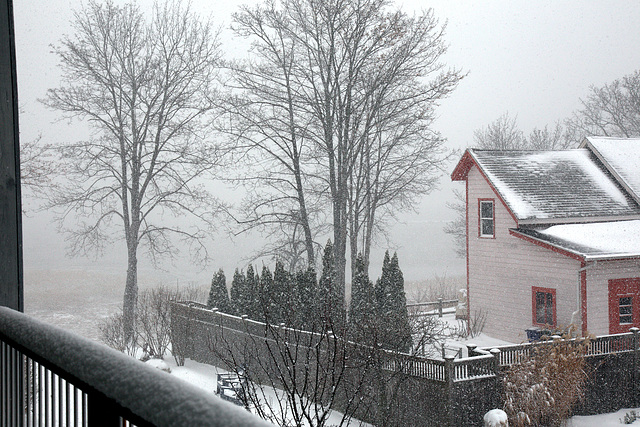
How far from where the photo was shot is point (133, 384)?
46 cm

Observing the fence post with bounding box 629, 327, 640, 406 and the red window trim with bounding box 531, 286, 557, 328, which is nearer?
the fence post with bounding box 629, 327, 640, 406

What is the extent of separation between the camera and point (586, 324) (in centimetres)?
654

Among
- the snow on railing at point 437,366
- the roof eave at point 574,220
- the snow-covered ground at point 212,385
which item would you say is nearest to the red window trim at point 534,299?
the roof eave at point 574,220

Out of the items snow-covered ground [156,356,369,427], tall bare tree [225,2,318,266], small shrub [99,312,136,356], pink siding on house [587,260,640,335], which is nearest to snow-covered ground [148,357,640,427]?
snow-covered ground [156,356,369,427]

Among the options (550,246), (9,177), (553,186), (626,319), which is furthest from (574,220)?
(9,177)

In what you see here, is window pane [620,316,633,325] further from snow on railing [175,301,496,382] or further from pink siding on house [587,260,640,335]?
snow on railing [175,301,496,382]

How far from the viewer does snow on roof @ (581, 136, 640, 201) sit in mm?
8156

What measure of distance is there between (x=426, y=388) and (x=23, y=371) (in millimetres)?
4428

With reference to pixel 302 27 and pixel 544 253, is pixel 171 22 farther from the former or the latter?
pixel 544 253

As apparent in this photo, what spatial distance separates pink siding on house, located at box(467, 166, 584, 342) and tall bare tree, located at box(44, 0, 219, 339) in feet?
14.5

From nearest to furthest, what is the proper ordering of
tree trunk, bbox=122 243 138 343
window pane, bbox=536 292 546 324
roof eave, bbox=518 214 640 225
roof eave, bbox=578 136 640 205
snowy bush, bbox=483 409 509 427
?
snowy bush, bbox=483 409 509 427 < window pane, bbox=536 292 546 324 < tree trunk, bbox=122 243 138 343 < roof eave, bbox=518 214 640 225 < roof eave, bbox=578 136 640 205

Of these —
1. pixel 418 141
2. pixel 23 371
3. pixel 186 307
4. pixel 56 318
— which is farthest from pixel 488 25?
pixel 23 371

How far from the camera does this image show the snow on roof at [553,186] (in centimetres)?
787

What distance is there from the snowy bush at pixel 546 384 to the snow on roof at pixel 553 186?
2714 mm
